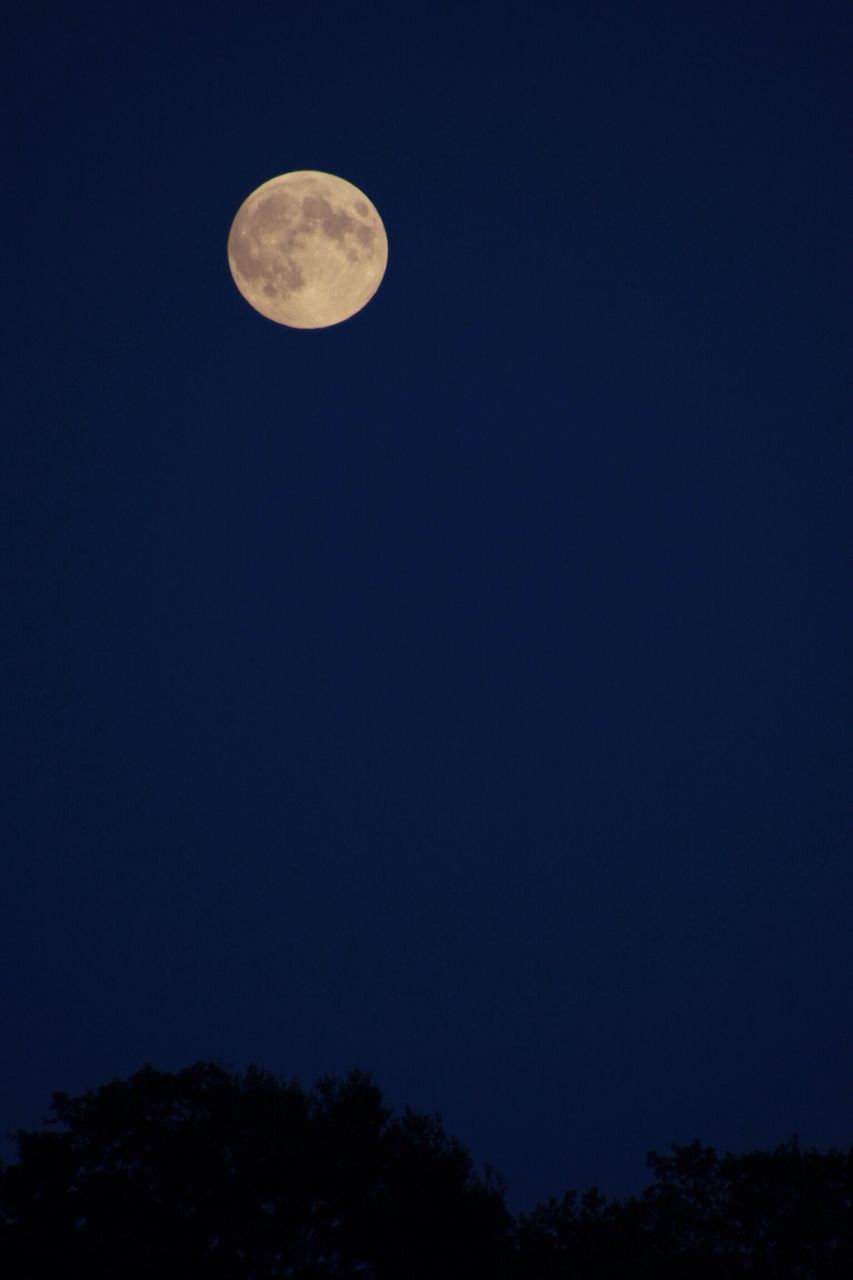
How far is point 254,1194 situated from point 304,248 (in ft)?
114

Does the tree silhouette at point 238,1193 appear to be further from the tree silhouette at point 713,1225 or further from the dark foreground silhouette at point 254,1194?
the tree silhouette at point 713,1225

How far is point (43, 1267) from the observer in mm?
21000

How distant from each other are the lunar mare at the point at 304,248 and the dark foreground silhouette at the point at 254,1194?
2943 centimetres

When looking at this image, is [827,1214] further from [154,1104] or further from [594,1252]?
[154,1104]

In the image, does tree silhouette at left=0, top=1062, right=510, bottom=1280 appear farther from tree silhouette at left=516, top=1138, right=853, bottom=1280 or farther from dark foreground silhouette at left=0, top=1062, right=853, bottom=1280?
tree silhouette at left=516, top=1138, right=853, bottom=1280

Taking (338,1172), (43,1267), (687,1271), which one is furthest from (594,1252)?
(43,1267)

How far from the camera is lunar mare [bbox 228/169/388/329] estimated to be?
38375mm

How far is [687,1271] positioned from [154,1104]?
1712 cm

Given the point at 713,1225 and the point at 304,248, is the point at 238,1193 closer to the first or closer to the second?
the point at 713,1225

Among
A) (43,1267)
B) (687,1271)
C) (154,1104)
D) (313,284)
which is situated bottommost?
(687,1271)

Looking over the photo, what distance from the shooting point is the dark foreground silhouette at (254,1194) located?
2208 centimetres

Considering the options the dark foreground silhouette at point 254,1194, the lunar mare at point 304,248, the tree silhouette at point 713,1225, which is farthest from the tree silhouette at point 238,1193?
the lunar mare at point 304,248

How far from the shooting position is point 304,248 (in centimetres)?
3822

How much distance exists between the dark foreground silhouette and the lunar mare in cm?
2943
